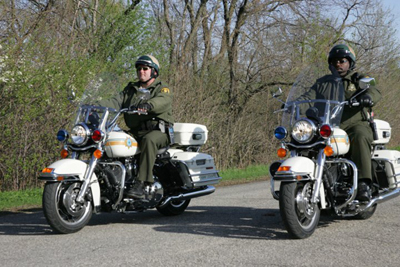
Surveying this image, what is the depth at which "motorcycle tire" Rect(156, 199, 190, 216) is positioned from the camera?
788 cm

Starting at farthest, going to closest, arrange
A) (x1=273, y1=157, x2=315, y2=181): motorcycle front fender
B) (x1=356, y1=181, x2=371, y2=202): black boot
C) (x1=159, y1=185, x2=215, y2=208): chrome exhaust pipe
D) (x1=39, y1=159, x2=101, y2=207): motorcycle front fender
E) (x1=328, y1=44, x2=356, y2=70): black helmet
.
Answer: (x1=159, y1=185, x2=215, y2=208): chrome exhaust pipe, (x1=328, y1=44, x2=356, y2=70): black helmet, (x1=356, y1=181, x2=371, y2=202): black boot, (x1=39, y1=159, x2=101, y2=207): motorcycle front fender, (x1=273, y1=157, x2=315, y2=181): motorcycle front fender

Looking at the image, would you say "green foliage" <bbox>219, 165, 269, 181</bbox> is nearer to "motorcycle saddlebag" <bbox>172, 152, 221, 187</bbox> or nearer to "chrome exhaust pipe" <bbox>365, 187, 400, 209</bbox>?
"motorcycle saddlebag" <bbox>172, 152, 221, 187</bbox>

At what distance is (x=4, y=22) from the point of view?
10.9 metres

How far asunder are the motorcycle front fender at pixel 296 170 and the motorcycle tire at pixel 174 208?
2190mm

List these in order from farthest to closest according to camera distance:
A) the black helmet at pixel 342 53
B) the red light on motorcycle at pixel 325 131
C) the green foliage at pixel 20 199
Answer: the green foliage at pixel 20 199
the black helmet at pixel 342 53
the red light on motorcycle at pixel 325 131

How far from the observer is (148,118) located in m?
7.42

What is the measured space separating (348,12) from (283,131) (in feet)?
61.2

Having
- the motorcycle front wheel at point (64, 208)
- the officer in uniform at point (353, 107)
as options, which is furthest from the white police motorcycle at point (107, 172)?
the officer in uniform at point (353, 107)

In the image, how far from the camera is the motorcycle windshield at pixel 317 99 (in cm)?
638

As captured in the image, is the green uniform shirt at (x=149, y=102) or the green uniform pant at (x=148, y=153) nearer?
the green uniform pant at (x=148, y=153)

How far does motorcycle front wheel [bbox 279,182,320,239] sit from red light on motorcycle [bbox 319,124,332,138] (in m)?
0.53

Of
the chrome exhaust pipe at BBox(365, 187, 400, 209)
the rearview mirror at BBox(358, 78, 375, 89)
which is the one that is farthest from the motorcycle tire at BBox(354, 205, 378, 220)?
the rearview mirror at BBox(358, 78, 375, 89)

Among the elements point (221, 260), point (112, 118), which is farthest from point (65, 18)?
point (221, 260)

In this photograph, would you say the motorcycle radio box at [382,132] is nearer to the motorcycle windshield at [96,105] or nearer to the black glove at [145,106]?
the black glove at [145,106]
